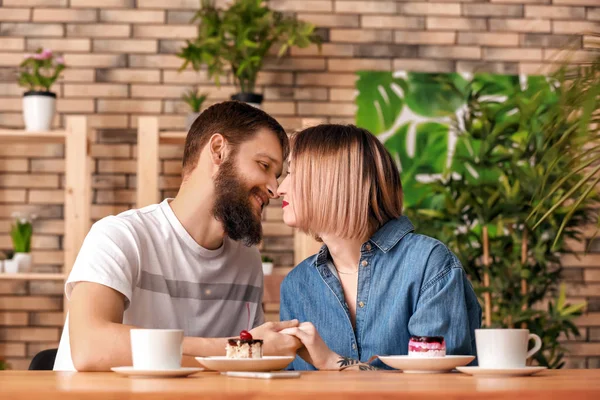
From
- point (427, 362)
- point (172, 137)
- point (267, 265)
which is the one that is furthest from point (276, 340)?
point (172, 137)

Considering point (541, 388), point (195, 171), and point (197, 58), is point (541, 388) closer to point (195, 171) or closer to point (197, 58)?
point (195, 171)

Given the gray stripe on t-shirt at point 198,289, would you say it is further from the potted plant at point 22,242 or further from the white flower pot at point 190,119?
the potted plant at point 22,242

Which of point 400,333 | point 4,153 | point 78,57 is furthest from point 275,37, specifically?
point 400,333

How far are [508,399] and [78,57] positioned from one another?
12.4 ft

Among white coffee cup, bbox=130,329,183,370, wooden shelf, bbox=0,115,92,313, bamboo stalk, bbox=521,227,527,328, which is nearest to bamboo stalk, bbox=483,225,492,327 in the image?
bamboo stalk, bbox=521,227,527,328

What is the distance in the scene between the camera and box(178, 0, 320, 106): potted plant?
411 cm

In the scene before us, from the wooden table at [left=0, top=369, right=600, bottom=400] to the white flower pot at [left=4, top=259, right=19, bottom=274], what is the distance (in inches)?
108

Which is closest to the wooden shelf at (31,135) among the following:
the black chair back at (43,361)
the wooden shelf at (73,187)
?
the wooden shelf at (73,187)

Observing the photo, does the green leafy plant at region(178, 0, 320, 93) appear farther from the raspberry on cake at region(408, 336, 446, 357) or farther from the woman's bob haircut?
the raspberry on cake at region(408, 336, 446, 357)

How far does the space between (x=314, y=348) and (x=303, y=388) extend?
66cm

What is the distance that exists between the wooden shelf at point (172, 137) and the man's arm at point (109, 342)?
6.78ft

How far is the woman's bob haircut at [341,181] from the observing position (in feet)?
7.25

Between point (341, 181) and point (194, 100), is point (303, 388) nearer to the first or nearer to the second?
point (341, 181)

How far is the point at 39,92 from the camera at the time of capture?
13.3 feet
